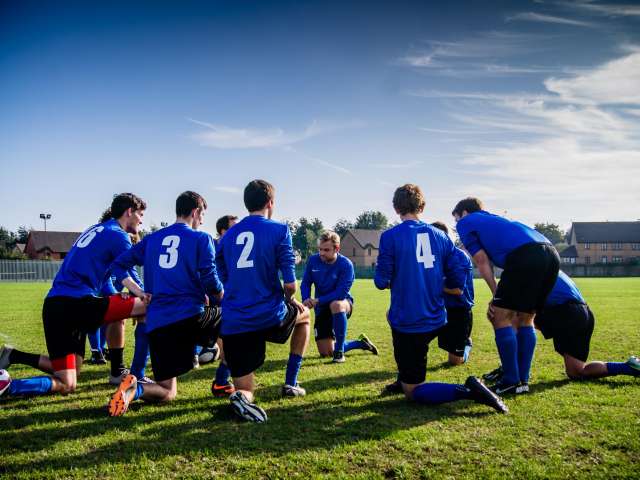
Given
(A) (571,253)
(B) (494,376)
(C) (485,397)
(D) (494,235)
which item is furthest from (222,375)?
(A) (571,253)

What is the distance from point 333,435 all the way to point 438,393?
1.29 meters

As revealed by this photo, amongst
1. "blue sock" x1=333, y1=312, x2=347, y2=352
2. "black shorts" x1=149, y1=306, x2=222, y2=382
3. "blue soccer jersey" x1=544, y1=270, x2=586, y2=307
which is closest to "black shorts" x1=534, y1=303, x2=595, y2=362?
"blue soccer jersey" x1=544, y1=270, x2=586, y2=307

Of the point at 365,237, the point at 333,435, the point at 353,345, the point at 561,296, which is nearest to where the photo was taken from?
the point at 333,435

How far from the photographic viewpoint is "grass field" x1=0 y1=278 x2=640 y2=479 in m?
3.32

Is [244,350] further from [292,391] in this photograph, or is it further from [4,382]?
[4,382]

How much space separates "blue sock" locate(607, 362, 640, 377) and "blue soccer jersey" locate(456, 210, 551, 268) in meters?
1.84

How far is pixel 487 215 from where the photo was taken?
559cm

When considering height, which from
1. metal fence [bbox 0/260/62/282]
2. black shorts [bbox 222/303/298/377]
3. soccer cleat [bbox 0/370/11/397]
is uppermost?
black shorts [bbox 222/303/298/377]

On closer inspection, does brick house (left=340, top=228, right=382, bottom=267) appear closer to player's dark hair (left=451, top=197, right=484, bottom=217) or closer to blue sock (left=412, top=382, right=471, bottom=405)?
player's dark hair (left=451, top=197, right=484, bottom=217)

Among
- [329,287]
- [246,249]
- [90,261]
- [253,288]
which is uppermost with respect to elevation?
[246,249]

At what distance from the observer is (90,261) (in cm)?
551

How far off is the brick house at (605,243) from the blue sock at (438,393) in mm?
98350

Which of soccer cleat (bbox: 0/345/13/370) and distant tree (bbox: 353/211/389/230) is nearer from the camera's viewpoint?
soccer cleat (bbox: 0/345/13/370)

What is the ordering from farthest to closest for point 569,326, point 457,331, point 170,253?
point 457,331
point 569,326
point 170,253
